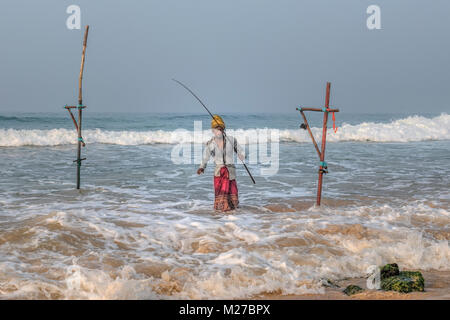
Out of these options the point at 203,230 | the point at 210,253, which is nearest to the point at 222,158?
the point at 203,230

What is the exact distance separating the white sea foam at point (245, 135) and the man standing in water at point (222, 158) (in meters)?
14.3

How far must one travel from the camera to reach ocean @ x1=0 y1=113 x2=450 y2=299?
13.6ft

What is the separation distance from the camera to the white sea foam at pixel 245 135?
62.7 feet

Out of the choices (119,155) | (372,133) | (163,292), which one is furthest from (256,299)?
(372,133)

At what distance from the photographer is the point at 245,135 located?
26.1m

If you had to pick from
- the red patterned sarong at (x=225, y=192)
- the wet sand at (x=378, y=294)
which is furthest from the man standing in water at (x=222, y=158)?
the wet sand at (x=378, y=294)

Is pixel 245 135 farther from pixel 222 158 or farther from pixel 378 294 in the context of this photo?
pixel 378 294

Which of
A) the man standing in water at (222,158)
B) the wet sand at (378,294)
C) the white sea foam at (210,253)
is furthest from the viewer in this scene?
the man standing in water at (222,158)

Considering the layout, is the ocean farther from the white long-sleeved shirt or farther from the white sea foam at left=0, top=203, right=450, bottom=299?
the white long-sleeved shirt

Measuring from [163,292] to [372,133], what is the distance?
2336 cm

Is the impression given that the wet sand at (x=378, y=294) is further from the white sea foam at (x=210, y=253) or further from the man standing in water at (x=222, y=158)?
the man standing in water at (x=222, y=158)

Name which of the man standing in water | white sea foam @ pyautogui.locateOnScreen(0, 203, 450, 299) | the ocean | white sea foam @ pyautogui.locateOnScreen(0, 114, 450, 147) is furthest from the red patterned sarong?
white sea foam @ pyautogui.locateOnScreen(0, 114, 450, 147)

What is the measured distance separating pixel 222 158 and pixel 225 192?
1.78 ft
